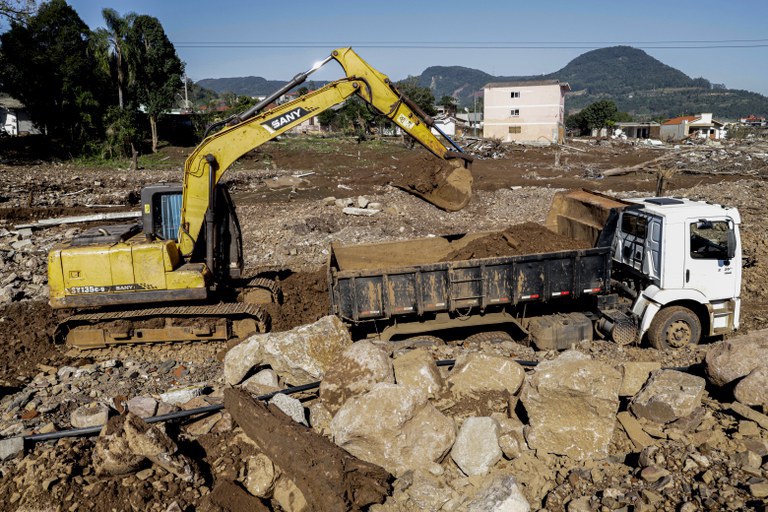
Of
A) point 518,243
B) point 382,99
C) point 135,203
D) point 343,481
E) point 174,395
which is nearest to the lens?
point 343,481

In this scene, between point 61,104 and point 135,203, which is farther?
point 61,104

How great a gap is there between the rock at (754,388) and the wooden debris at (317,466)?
149 inches

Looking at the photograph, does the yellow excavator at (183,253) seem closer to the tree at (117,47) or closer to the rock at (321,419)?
the rock at (321,419)

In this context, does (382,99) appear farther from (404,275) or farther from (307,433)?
(307,433)

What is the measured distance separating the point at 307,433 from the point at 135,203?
768 inches

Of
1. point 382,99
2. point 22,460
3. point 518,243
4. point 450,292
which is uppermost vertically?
point 382,99

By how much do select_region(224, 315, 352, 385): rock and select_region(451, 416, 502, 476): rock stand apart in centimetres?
222

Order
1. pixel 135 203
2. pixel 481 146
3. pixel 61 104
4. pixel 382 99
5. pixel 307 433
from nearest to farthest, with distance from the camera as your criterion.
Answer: pixel 307 433 < pixel 382 99 < pixel 135 203 < pixel 61 104 < pixel 481 146

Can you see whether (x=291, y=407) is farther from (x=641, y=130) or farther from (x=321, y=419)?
(x=641, y=130)

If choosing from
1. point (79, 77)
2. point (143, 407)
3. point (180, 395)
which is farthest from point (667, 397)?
point (79, 77)

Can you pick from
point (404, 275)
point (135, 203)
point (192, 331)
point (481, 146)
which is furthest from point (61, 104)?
point (404, 275)

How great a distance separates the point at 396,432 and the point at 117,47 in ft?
134

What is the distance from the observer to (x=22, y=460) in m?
5.75

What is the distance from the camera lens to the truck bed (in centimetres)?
804
